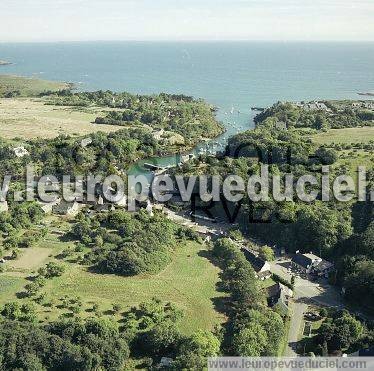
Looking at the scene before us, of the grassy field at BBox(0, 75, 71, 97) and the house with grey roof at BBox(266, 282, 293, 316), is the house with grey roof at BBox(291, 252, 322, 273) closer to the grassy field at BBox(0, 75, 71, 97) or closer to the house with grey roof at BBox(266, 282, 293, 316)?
the house with grey roof at BBox(266, 282, 293, 316)

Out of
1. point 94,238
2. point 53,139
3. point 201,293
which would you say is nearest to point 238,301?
point 201,293

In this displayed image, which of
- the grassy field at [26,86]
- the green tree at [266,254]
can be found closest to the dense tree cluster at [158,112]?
the grassy field at [26,86]

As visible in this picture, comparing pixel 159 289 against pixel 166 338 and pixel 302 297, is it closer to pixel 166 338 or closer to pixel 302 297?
pixel 166 338

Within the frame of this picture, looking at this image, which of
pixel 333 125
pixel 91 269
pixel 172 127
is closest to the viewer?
pixel 91 269

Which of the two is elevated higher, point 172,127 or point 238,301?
point 172,127

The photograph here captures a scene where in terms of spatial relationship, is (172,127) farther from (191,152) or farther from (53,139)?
(53,139)
